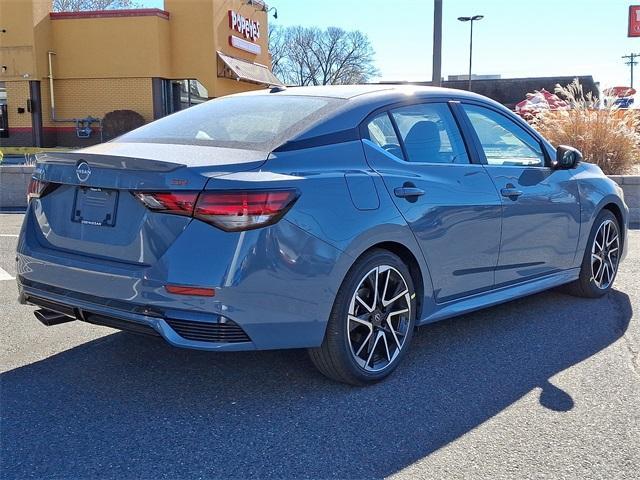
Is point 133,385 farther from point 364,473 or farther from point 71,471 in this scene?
point 364,473

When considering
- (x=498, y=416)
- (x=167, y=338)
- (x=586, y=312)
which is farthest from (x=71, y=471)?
(x=586, y=312)

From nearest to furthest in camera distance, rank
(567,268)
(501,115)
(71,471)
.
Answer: (71,471) → (501,115) → (567,268)

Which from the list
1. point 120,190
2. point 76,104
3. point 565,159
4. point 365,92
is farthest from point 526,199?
point 76,104

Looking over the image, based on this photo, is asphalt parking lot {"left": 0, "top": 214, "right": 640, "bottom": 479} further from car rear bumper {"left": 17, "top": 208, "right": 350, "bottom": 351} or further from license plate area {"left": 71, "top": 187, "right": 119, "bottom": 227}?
license plate area {"left": 71, "top": 187, "right": 119, "bottom": 227}

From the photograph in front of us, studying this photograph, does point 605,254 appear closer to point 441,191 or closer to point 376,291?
point 441,191

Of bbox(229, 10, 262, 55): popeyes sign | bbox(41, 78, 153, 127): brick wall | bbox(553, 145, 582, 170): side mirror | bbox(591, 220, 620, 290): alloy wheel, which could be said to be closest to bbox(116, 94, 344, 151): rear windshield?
bbox(553, 145, 582, 170): side mirror

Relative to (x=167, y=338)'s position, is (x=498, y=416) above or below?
below

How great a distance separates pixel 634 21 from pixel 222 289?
1290 inches

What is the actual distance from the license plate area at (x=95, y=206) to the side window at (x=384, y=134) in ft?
4.77

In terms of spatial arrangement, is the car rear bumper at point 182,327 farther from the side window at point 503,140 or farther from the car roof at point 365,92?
the side window at point 503,140

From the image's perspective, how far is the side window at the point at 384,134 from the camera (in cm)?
388

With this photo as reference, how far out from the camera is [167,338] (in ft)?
10.3

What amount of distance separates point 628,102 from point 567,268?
8892 mm

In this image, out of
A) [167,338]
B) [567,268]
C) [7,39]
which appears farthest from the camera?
[7,39]
